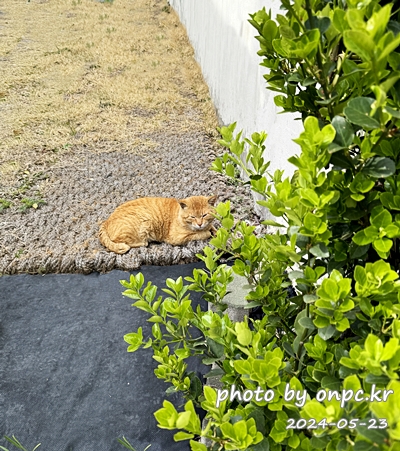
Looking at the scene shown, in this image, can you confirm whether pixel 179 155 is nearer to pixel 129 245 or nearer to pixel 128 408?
pixel 129 245

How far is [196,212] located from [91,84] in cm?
297

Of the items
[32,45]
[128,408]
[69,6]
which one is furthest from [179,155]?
[69,6]

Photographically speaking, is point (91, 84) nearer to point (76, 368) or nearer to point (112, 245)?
point (112, 245)

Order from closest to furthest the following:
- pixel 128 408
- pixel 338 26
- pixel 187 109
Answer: pixel 338 26
pixel 128 408
pixel 187 109

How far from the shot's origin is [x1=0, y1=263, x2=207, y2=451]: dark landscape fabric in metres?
1.50

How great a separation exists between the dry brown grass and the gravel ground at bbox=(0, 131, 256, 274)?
0.23 meters

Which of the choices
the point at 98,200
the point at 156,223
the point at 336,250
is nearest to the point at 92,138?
the point at 98,200

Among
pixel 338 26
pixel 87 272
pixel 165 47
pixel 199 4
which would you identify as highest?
pixel 338 26

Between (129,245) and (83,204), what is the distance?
638mm

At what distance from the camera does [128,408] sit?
1.58m

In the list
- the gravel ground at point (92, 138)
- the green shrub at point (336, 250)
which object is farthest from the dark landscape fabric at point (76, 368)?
the green shrub at point (336, 250)

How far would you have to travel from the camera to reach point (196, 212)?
7.91ft

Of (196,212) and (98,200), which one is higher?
(196,212)

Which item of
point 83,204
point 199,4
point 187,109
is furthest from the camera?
point 199,4
